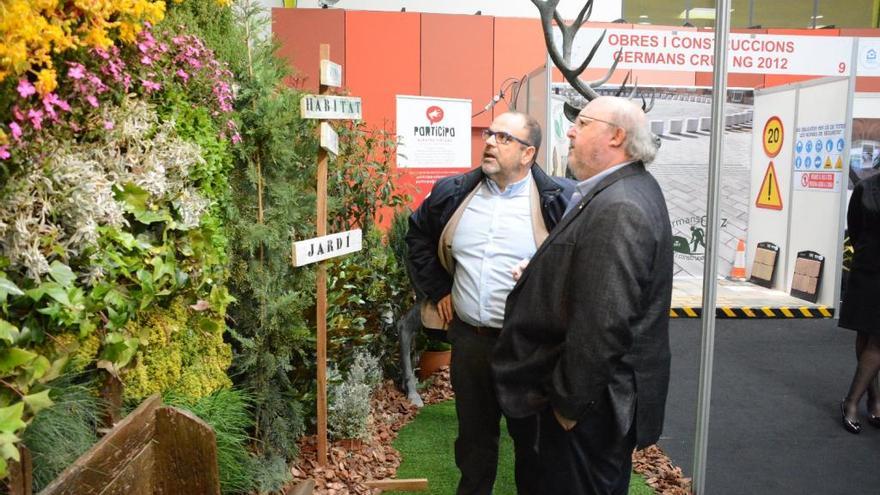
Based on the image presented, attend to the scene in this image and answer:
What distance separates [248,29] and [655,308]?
5.89 feet

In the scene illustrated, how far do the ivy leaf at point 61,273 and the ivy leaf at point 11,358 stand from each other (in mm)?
193

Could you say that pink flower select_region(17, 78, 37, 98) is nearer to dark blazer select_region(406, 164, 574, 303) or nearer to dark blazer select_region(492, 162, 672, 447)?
dark blazer select_region(492, 162, 672, 447)

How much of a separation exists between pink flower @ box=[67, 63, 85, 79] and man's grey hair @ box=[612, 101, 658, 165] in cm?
131

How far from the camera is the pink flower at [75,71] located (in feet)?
5.05

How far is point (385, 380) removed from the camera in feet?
14.4

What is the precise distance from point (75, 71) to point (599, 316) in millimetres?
1306

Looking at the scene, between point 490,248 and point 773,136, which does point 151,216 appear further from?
point 773,136

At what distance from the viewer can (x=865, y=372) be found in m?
3.90

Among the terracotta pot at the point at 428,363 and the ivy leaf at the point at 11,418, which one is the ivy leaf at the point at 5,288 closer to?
the ivy leaf at the point at 11,418

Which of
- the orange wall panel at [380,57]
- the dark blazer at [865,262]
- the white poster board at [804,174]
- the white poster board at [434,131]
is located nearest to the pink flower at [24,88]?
the dark blazer at [865,262]

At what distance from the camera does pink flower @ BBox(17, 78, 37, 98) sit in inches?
53.2

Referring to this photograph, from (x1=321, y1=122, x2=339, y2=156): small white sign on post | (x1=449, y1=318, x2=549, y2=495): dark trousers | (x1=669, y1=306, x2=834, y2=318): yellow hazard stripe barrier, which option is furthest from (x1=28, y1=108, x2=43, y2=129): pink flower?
(x1=669, y1=306, x2=834, y2=318): yellow hazard stripe barrier

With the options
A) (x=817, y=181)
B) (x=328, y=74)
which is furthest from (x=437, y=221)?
(x=817, y=181)

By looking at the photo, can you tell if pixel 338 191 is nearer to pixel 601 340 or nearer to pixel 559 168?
pixel 601 340
